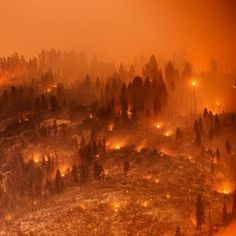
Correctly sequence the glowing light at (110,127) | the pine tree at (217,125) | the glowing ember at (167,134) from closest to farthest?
the pine tree at (217,125) < the glowing ember at (167,134) < the glowing light at (110,127)

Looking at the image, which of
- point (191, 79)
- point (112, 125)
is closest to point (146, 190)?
point (112, 125)

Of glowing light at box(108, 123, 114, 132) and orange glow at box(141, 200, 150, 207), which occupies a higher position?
glowing light at box(108, 123, 114, 132)

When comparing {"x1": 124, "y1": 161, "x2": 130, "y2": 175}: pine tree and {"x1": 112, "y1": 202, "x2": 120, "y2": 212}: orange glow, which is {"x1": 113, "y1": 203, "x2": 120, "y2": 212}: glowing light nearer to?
{"x1": 112, "y1": 202, "x2": 120, "y2": 212}: orange glow

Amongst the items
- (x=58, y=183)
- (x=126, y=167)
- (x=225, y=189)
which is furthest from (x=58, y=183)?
(x=225, y=189)

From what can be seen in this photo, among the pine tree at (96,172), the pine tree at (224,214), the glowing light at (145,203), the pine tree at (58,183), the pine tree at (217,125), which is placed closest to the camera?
the pine tree at (224,214)

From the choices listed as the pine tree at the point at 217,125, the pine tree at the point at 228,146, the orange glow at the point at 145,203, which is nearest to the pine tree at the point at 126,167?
the orange glow at the point at 145,203

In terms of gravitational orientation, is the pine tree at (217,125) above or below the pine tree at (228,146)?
above

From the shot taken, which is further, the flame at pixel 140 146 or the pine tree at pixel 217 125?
the pine tree at pixel 217 125

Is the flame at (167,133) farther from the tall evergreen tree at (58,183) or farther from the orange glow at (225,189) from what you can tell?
the tall evergreen tree at (58,183)

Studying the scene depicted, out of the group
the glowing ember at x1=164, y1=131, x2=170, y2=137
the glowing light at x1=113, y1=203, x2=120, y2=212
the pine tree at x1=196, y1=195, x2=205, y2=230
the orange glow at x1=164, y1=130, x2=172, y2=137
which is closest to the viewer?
the pine tree at x1=196, y1=195, x2=205, y2=230

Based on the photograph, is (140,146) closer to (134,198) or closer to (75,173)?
(75,173)

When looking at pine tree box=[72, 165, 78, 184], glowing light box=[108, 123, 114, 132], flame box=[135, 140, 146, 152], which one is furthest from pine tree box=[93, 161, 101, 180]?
glowing light box=[108, 123, 114, 132]

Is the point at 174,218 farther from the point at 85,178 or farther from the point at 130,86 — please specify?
the point at 130,86
